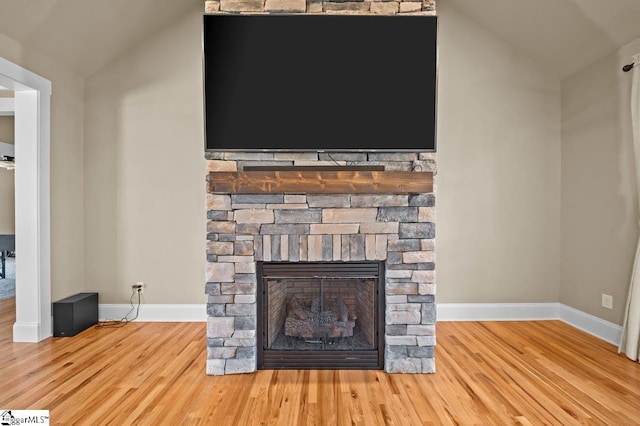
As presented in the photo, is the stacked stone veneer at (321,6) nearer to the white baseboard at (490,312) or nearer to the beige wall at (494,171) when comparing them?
the beige wall at (494,171)

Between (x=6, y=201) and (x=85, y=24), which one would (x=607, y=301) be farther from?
(x=6, y=201)

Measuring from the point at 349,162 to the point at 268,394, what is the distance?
5.21ft

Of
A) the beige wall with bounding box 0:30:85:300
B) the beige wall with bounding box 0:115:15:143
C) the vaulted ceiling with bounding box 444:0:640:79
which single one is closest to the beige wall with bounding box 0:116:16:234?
the beige wall with bounding box 0:115:15:143

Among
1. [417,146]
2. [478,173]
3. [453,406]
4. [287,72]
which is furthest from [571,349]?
[287,72]

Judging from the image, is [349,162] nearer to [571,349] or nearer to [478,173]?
[478,173]

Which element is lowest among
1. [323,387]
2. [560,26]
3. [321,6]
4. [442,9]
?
[323,387]

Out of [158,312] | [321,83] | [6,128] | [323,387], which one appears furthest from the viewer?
[6,128]

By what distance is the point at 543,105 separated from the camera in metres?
3.67

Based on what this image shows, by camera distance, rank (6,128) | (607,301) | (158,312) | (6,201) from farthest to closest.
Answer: (6,201)
(6,128)
(158,312)
(607,301)

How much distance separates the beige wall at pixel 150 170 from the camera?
363 centimetres

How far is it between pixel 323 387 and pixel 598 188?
9.45ft

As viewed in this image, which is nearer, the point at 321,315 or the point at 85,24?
the point at 321,315

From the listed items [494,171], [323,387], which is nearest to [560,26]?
[494,171]

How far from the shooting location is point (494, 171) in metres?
3.69
